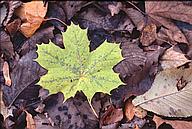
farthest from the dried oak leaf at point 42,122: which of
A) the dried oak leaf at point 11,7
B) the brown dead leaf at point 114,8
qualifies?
the brown dead leaf at point 114,8

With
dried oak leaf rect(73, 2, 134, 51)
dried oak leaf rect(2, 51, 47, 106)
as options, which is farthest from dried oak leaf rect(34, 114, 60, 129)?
dried oak leaf rect(73, 2, 134, 51)


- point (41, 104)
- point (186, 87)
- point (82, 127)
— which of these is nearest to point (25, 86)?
point (41, 104)

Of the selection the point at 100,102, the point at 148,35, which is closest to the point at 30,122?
the point at 100,102

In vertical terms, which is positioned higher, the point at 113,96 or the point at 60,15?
the point at 60,15

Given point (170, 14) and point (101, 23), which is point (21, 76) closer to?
point (101, 23)

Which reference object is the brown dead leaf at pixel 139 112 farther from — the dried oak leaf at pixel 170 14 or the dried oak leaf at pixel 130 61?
the dried oak leaf at pixel 170 14

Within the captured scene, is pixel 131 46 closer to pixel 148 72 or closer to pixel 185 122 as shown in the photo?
pixel 148 72
